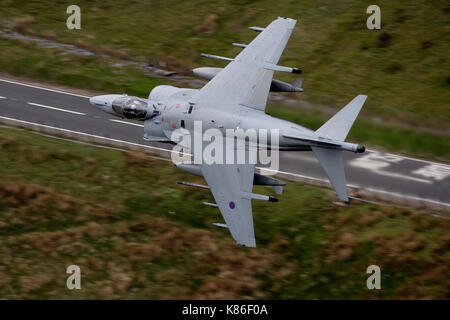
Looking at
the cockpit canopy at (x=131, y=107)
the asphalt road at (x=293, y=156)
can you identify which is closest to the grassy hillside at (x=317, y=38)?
the asphalt road at (x=293, y=156)

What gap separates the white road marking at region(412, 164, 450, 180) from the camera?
30906 millimetres

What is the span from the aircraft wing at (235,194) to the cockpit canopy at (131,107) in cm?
373

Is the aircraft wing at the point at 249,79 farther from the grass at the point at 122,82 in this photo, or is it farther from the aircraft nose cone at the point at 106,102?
the grass at the point at 122,82

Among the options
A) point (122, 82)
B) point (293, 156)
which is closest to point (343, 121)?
point (293, 156)

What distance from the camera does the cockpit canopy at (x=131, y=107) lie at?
1087 inches

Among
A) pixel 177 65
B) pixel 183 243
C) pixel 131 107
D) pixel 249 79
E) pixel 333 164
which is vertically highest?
pixel 177 65

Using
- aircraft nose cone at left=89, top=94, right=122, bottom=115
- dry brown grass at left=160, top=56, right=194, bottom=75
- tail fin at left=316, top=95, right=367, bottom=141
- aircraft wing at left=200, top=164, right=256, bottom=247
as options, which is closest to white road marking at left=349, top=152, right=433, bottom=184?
tail fin at left=316, top=95, right=367, bottom=141

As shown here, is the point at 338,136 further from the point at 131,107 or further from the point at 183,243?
the point at 131,107

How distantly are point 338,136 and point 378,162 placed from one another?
8.05m

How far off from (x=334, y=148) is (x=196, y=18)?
2167cm

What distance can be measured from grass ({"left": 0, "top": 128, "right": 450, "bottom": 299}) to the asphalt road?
59.4 inches

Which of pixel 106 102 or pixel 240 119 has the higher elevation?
pixel 106 102

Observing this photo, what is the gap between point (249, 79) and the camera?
2758 cm

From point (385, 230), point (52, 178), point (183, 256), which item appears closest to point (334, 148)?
point (385, 230)
